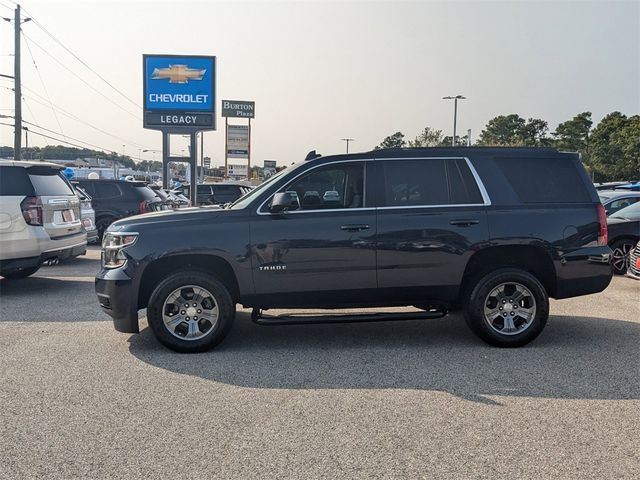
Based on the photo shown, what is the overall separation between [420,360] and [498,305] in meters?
1.09

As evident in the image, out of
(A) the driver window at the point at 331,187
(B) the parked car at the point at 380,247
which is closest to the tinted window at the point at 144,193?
(B) the parked car at the point at 380,247

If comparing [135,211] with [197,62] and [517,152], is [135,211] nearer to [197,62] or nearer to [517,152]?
[197,62]

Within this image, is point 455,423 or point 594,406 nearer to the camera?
point 455,423

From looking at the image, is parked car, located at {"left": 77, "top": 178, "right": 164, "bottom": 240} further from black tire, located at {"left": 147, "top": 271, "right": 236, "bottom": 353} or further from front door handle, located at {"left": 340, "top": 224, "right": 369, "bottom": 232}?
front door handle, located at {"left": 340, "top": 224, "right": 369, "bottom": 232}

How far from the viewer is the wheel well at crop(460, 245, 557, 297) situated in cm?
580

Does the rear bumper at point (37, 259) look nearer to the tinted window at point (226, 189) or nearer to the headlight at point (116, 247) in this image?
the headlight at point (116, 247)

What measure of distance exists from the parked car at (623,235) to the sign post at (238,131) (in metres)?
39.7

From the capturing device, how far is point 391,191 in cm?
577

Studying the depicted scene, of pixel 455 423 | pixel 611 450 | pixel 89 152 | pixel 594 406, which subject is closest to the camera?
pixel 611 450

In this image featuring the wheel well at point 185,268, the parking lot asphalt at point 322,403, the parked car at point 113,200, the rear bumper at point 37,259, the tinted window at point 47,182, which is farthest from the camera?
the parked car at point 113,200

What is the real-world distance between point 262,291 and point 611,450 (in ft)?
10.7

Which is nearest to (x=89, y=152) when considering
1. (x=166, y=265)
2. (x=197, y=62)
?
(x=197, y=62)

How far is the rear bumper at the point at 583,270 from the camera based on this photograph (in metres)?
5.79

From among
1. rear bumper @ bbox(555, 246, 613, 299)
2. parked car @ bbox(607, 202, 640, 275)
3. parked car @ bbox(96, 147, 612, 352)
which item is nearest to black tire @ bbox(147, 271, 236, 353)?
parked car @ bbox(96, 147, 612, 352)
